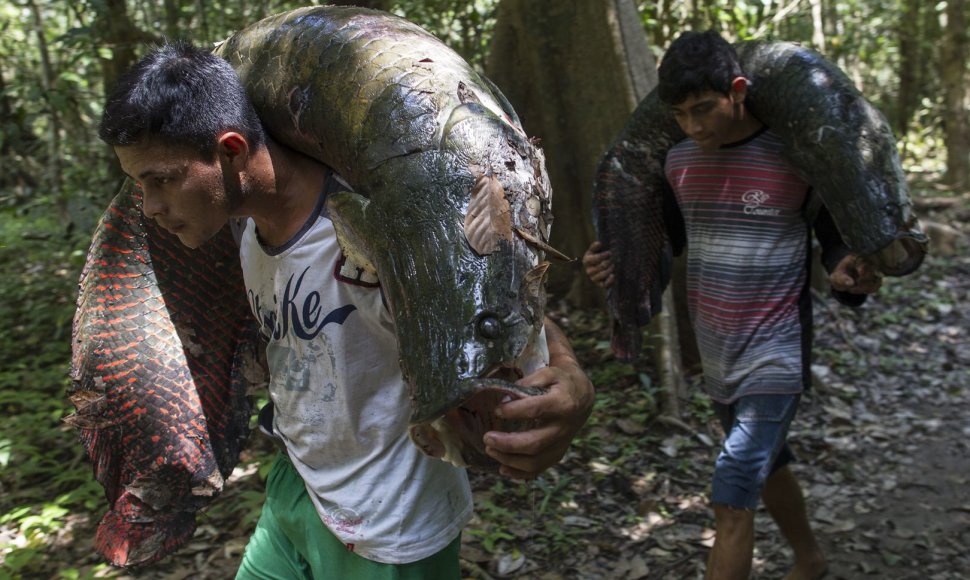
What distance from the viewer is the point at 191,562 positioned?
11.7 ft

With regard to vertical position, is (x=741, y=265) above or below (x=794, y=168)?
below

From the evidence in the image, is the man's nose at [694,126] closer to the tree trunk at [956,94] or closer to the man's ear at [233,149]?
the man's ear at [233,149]

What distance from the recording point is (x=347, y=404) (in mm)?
1758

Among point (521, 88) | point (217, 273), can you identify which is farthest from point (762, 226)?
point (521, 88)

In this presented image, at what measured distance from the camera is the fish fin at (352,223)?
1.33 m

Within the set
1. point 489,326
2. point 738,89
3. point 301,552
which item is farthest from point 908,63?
point 489,326

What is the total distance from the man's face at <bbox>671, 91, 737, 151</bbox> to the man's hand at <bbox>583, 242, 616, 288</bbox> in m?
0.55

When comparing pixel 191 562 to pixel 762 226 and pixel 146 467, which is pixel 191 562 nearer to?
pixel 146 467

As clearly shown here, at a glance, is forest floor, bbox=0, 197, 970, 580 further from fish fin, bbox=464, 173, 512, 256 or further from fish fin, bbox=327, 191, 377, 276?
fish fin, bbox=464, 173, 512, 256

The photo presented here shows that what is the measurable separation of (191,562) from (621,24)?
3.66 m

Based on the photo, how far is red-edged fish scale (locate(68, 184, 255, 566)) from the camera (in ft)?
6.08

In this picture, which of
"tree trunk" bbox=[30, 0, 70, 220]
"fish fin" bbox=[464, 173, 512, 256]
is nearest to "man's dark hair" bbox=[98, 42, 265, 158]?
"fish fin" bbox=[464, 173, 512, 256]

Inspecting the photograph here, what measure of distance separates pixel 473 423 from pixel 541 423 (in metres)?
0.13

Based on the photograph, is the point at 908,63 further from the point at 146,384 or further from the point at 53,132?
the point at 146,384
